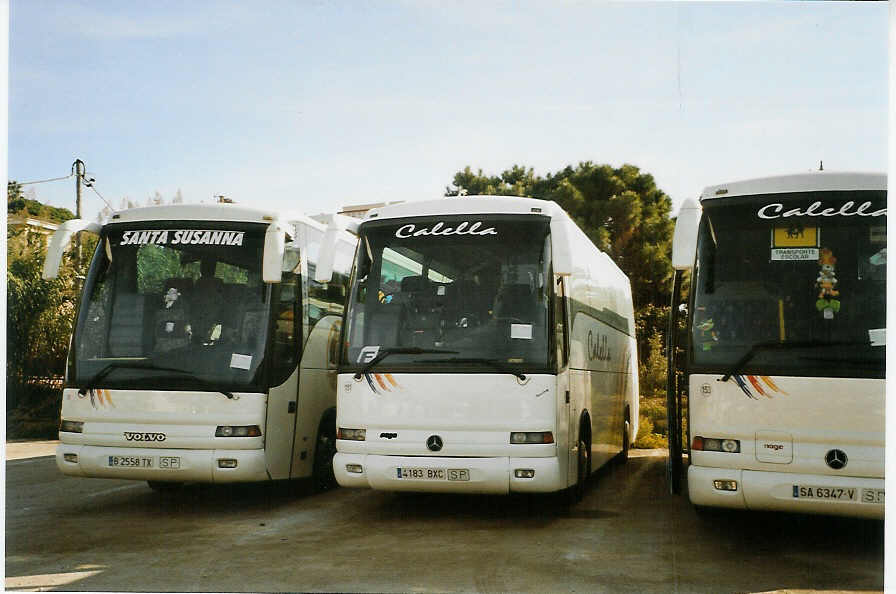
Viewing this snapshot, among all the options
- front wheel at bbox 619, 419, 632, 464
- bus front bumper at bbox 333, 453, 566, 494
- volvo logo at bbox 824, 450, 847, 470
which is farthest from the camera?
front wheel at bbox 619, 419, 632, 464

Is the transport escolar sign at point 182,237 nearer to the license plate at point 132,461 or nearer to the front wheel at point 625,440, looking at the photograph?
the license plate at point 132,461

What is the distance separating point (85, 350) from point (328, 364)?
2.69 meters

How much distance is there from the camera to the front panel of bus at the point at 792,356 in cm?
670

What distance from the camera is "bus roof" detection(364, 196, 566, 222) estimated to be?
8414 millimetres

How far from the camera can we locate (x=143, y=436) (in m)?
8.75

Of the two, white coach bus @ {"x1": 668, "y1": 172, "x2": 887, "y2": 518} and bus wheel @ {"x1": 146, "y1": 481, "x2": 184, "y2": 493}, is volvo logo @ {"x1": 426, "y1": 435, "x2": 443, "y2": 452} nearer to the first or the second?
white coach bus @ {"x1": 668, "y1": 172, "x2": 887, "y2": 518}

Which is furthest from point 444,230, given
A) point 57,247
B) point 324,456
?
point 57,247

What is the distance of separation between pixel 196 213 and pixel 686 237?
4899 millimetres

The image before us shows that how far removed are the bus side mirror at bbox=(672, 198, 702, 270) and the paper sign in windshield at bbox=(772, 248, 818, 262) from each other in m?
0.64

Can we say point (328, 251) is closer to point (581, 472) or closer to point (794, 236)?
point (581, 472)

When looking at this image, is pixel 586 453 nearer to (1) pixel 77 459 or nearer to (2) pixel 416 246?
(2) pixel 416 246

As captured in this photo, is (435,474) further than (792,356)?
Yes

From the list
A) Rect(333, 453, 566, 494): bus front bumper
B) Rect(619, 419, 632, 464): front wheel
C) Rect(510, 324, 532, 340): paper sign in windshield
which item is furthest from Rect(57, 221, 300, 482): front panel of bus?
Rect(619, 419, 632, 464): front wheel

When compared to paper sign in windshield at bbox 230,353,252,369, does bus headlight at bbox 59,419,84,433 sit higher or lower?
lower
